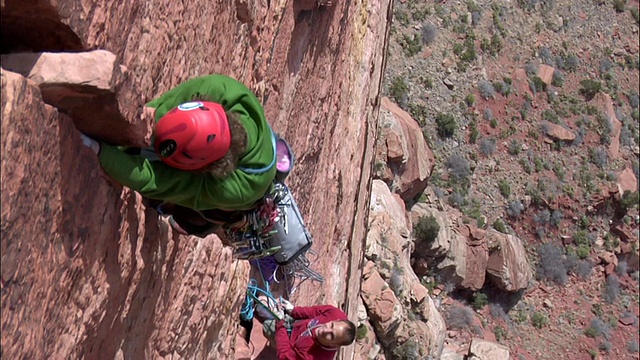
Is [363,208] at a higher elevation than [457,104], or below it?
higher

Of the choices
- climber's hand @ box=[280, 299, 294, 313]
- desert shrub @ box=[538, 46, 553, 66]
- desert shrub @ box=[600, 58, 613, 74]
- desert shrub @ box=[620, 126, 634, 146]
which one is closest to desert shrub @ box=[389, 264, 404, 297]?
climber's hand @ box=[280, 299, 294, 313]

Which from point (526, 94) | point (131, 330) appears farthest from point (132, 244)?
point (526, 94)

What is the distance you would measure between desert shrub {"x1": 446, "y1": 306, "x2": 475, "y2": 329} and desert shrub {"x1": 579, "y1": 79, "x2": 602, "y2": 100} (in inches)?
308

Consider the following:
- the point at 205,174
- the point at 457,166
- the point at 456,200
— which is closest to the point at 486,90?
the point at 457,166

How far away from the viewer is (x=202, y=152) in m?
2.44

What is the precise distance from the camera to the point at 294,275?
5371 mm

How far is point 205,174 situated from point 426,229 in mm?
10998

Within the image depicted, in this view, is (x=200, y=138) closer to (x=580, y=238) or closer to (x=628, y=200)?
(x=580, y=238)

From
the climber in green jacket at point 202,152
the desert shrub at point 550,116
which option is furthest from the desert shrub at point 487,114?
the climber in green jacket at point 202,152

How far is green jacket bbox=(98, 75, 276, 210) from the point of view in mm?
2543

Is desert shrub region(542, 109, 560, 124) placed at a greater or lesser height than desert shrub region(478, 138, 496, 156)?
greater

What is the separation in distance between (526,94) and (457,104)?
248cm

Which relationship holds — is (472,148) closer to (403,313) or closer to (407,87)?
(407,87)

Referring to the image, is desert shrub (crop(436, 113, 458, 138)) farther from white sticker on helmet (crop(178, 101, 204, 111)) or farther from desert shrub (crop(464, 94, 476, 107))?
white sticker on helmet (crop(178, 101, 204, 111))
